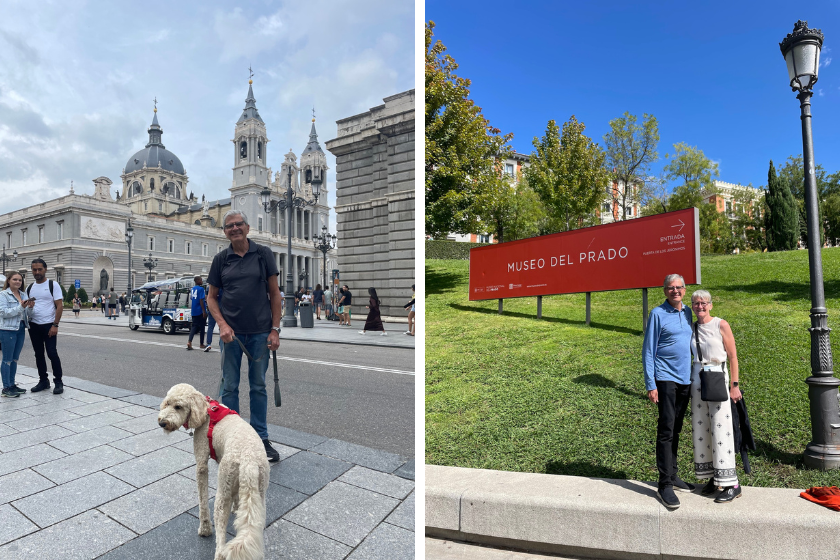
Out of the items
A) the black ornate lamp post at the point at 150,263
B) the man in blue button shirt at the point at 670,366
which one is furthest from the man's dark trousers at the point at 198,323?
the man in blue button shirt at the point at 670,366

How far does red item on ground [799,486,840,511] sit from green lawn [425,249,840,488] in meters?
0.81

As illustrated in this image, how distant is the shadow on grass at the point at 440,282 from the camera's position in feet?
40.0

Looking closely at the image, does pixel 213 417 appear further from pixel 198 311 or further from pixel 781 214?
pixel 781 214

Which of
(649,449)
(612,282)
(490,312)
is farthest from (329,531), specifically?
(490,312)

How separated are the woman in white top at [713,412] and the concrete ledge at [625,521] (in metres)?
0.20

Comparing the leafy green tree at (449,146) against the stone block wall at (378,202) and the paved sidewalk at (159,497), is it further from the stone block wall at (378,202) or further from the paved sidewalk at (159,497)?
the paved sidewalk at (159,497)

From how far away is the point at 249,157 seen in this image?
24.7ft

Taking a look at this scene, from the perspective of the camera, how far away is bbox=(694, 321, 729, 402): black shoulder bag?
3510 millimetres

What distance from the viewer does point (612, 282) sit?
7.73 meters

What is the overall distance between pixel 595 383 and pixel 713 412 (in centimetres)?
252

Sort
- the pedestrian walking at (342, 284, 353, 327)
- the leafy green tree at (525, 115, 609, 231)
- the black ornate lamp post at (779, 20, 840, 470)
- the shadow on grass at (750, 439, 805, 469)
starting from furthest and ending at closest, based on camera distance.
A: the pedestrian walking at (342, 284, 353, 327), the leafy green tree at (525, 115, 609, 231), the shadow on grass at (750, 439, 805, 469), the black ornate lamp post at (779, 20, 840, 470)

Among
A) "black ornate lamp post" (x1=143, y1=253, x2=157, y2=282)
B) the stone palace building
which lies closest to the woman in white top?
the stone palace building

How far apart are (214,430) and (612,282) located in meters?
6.78

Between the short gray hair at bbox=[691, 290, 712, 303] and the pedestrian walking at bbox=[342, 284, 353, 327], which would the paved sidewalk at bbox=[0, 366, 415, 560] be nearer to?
the short gray hair at bbox=[691, 290, 712, 303]
